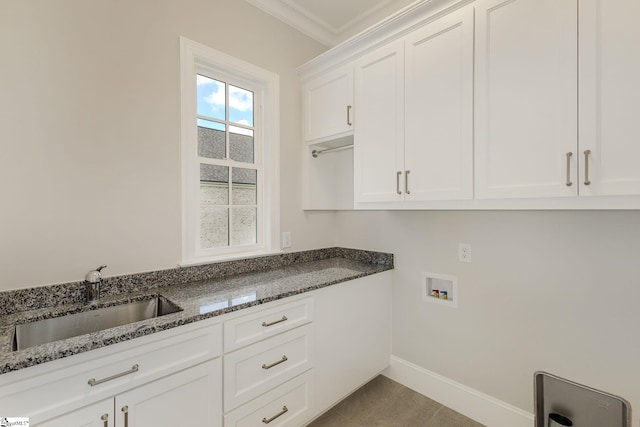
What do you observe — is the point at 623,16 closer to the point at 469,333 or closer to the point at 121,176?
the point at 469,333

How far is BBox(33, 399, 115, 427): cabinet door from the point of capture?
0.97 meters

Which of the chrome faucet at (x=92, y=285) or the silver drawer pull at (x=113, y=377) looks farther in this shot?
the chrome faucet at (x=92, y=285)

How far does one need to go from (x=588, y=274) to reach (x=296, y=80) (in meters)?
2.38

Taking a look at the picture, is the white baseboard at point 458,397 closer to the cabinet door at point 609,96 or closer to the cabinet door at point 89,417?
the cabinet door at point 609,96

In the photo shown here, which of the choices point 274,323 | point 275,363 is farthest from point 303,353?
point 274,323

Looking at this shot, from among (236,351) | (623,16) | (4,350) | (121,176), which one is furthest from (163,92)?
(623,16)

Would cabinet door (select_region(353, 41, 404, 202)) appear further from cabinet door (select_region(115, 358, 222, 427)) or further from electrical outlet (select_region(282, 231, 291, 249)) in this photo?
A: cabinet door (select_region(115, 358, 222, 427))

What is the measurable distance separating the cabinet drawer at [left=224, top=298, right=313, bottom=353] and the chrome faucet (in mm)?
712

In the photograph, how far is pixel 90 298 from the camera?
146 centimetres

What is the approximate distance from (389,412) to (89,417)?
1723 millimetres

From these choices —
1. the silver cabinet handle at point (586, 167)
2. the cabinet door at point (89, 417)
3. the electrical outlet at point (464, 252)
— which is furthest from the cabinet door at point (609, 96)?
the cabinet door at point (89, 417)

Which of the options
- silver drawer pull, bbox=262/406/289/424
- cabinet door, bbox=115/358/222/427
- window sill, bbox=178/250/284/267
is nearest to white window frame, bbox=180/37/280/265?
window sill, bbox=178/250/284/267

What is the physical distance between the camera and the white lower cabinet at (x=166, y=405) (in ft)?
3.37

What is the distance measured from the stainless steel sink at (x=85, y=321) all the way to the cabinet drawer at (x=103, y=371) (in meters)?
0.20
